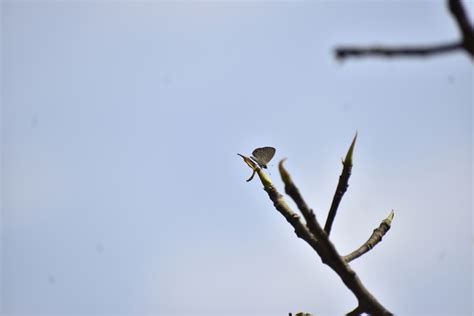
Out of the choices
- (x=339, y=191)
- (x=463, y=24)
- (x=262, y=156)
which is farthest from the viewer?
(x=262, y=156)

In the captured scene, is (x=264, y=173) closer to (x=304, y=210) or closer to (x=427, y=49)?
(x=304, y=210)

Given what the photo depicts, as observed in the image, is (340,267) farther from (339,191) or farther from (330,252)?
(339,191)

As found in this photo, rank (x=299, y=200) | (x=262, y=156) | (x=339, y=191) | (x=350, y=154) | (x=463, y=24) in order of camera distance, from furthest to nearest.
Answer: (x=262, y=156) < (x=339, y=191) < (x=350, y=154) < (x=299, y=200) < (x=463, y=24)

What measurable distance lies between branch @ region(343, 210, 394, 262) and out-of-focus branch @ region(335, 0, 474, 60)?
2.17 m

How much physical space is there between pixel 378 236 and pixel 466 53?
2.54 metres

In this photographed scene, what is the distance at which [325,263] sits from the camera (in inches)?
131

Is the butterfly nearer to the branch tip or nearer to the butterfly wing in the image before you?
the butterfly wing

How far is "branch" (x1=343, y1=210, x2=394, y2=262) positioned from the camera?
3.71 metres

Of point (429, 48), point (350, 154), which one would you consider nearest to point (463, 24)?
point (429, 48)

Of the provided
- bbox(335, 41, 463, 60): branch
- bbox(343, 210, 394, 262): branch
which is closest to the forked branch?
bbox(343, 210, 394, 262): branch

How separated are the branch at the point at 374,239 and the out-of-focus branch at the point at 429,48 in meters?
2.17

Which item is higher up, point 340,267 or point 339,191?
point 339,191

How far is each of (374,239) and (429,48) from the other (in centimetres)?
252

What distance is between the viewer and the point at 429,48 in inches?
64.5
